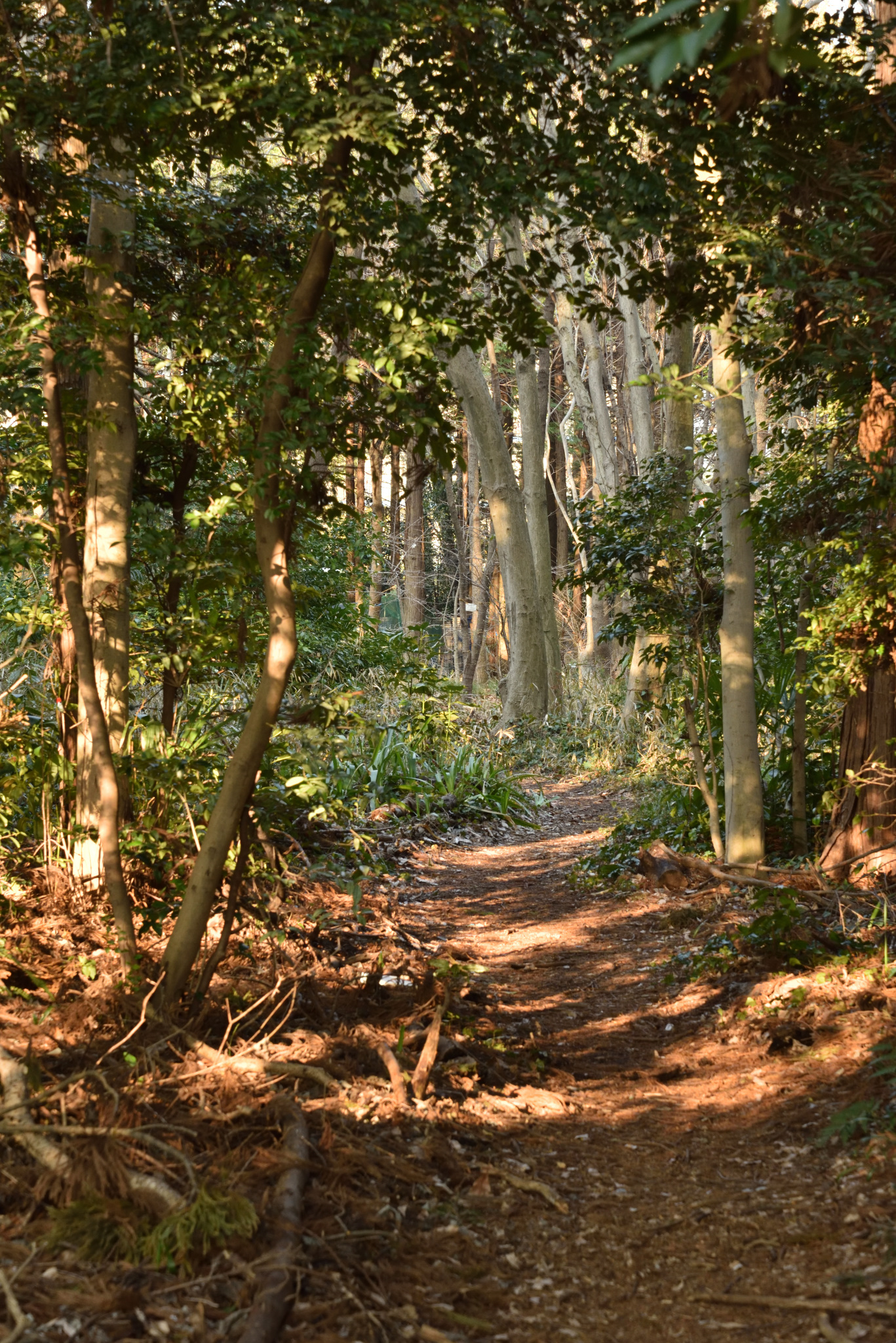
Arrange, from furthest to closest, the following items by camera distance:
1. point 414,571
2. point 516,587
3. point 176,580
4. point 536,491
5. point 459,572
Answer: point 459,572 → point 414,571 → point 536,491 → point 516,587 → point 176,580

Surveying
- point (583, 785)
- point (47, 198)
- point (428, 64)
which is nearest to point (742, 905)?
point (428, 64)

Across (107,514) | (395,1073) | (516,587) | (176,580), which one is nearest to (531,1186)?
(395,1073)

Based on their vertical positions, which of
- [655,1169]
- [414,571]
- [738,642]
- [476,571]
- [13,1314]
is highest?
[476,571]

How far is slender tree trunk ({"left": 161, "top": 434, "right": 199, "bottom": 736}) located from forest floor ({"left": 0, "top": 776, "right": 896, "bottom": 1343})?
53.9 inches

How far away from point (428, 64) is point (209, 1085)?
11.6 feet

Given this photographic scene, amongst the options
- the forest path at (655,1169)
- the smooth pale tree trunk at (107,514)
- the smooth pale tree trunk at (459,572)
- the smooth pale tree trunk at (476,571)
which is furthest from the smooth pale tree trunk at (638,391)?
the smooth pale tree trunk at (107,514)

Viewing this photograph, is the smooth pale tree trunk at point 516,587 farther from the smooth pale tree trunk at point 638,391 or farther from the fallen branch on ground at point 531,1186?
the fallen branch on ground at point 531,1186

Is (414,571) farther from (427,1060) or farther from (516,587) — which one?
(427,1060)

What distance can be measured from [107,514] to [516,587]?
12087 millimetres

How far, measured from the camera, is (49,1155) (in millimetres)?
2752

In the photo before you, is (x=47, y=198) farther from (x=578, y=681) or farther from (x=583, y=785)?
(x=578, y=681)

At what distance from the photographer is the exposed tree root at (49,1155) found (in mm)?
2656

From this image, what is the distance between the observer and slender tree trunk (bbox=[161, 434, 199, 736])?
520cm

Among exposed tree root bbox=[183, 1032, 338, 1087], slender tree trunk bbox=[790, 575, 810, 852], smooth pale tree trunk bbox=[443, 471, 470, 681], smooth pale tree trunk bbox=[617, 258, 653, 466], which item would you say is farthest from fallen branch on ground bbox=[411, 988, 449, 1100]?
smooth pale tree trunk bbox=[443, 471, 470, 681]
